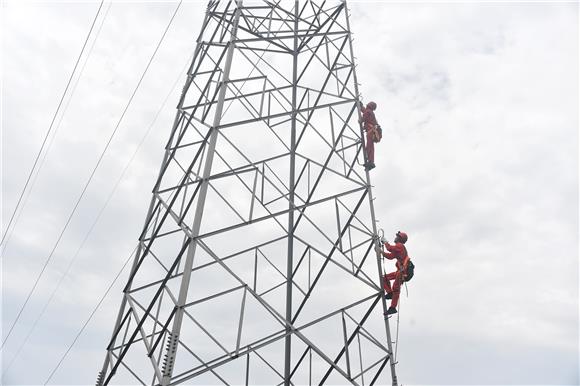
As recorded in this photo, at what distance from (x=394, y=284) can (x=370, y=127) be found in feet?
13.7

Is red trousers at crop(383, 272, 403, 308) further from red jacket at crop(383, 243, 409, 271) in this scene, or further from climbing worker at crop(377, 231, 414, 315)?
red jacket at crop(383, 243, 409, 271)

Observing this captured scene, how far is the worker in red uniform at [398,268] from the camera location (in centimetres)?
934

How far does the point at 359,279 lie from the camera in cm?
916

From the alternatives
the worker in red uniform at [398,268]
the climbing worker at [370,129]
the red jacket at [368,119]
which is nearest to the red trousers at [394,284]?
the worker in red uniform at [398,268]

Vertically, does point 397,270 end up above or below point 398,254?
below

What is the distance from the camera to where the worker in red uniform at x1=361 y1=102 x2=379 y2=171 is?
11024mm

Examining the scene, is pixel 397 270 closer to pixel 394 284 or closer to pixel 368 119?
pixel 394 284

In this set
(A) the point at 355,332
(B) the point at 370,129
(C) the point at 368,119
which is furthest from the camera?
(C) the point at 368,119

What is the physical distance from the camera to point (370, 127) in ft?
38.0

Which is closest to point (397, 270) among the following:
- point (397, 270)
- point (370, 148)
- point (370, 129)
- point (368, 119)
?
point (397, 270)

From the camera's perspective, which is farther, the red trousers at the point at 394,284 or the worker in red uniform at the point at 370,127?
the worker in red uniform at the point at 370,127

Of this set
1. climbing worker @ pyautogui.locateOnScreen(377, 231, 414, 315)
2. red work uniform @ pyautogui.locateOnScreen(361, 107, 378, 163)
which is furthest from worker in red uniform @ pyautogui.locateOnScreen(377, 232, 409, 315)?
red work uniform @ pyautogui.locateOnScreen(361, 107, 378, 163)

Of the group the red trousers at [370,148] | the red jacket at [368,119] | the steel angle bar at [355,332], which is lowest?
the steel angle bar at [355,332]

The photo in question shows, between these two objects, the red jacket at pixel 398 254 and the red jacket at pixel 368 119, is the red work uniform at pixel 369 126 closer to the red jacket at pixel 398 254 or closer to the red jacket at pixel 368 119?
the red jacket at pixel 368 119
